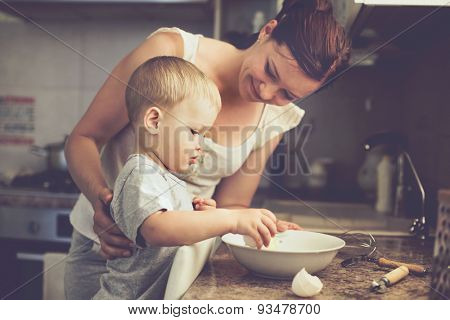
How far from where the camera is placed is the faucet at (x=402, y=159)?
34.4 inches

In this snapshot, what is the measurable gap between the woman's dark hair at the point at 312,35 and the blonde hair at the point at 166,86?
175mm

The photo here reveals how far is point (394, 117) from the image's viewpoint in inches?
47.0

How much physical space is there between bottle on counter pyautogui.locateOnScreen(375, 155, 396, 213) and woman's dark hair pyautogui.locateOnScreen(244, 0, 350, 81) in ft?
1.07

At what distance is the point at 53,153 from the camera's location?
1278mm

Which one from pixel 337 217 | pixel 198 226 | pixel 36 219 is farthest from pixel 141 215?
pixel 36 219

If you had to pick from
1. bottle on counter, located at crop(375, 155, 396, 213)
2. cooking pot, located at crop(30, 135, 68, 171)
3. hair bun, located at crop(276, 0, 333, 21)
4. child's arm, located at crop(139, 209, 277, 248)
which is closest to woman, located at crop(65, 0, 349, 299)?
hair bun, located at crop(276, 0, 333, 21)

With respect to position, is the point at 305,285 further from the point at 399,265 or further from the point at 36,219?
the point at 36,219

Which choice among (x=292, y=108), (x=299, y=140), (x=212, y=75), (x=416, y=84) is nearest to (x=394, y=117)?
(x=416, y=84)

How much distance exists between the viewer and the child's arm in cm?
62

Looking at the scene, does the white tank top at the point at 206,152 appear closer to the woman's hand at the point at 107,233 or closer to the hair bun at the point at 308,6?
the woman's hand at the point at 107,233

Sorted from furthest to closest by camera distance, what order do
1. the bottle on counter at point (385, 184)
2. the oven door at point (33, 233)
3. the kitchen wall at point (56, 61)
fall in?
1. the kitchen wall at point (56, 61)
2. the oven door at point (33, 233)
3. the bottle on counter at point (385, 184)

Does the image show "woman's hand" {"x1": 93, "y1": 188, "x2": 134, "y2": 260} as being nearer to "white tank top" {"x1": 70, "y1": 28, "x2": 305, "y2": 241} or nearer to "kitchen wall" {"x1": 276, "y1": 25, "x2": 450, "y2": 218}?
"white tank top" {"x1": 70, "y1": 28, "x2": 305, "y2": 241}

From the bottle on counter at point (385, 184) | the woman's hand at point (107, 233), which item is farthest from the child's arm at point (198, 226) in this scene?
the bottle on counter at point (385, 184)
